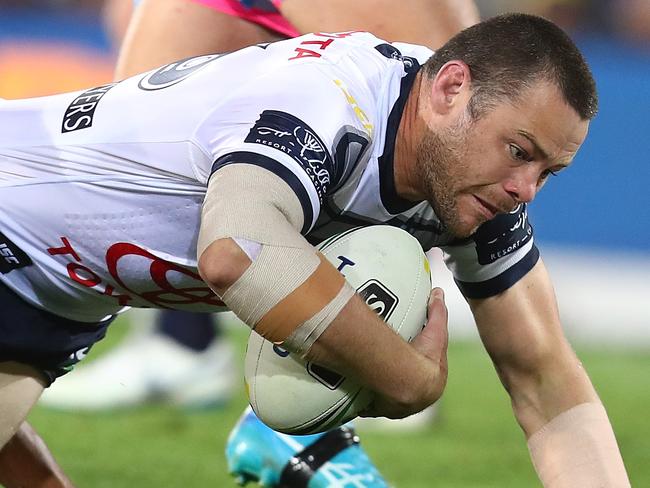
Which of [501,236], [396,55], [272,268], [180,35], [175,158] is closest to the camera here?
[272,268]

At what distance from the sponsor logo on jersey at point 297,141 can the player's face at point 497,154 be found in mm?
325

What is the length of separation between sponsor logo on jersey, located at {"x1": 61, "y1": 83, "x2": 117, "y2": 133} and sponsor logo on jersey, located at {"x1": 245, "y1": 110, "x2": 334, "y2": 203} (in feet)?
1.83

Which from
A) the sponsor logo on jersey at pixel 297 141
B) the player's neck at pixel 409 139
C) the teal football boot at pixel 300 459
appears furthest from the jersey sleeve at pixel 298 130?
the teal football boot at pixel 300 459

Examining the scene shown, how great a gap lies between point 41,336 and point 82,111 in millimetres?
632

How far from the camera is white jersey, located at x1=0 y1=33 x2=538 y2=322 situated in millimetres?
2873

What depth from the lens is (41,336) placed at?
3465mm

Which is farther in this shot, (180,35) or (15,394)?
(180,35)

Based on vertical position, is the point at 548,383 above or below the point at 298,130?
below

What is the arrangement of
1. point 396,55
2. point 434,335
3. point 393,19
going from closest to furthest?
point 434,335
point 396,55
point 393,19

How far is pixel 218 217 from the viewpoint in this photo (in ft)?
8.71

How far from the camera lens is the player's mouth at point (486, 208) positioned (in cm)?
306

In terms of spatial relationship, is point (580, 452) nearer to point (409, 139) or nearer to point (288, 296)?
point (409, 139)

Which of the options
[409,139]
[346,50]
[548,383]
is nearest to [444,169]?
[409,139]

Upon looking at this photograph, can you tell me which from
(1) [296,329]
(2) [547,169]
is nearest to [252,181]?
(1) [296,329]
